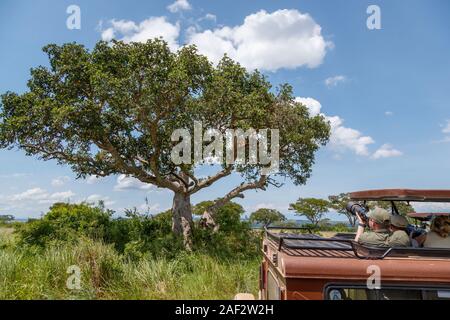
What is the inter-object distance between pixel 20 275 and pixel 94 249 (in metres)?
1.59

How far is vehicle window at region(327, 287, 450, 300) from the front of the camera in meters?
3.46

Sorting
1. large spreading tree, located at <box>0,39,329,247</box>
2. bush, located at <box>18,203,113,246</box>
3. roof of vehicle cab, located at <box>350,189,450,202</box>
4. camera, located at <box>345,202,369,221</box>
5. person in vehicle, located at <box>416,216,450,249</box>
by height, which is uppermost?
large spreading tree, located at <box>0,39,329,247</box>

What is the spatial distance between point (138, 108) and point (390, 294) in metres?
11.3

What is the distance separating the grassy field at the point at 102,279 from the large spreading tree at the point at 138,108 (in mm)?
5195

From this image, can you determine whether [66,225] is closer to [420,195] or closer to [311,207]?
[420,195]

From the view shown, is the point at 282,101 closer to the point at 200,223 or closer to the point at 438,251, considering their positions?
the point at 200,223

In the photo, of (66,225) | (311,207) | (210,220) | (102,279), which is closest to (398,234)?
(102,279)

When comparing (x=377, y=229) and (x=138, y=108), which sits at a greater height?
(x=138, y=108)

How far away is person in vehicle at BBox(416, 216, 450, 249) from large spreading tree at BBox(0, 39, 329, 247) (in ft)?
29.6

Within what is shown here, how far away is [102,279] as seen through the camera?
879 cm

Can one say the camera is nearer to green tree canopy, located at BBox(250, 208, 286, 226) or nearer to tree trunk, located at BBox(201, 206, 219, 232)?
tree trunk, located at BBox(201, 206, 219, 232)

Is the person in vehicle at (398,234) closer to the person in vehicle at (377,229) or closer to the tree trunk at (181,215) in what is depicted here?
the person in vehicle at (377,229)

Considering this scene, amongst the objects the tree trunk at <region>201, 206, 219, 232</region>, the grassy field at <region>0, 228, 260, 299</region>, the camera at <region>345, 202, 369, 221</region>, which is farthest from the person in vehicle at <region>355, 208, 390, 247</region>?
the tree trunk at <region>201, 206, 219, 232</region>
